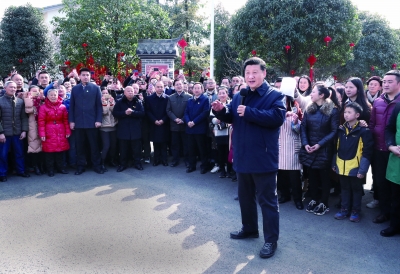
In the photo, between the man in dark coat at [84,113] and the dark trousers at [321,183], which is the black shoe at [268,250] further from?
the man in dark coat at [84,113]

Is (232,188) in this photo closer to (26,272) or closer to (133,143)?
(133,143)

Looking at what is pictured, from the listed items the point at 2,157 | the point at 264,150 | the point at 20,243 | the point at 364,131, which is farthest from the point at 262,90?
the point at 2,157

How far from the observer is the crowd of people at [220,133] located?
425cm

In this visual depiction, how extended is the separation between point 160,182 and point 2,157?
3.04 metres

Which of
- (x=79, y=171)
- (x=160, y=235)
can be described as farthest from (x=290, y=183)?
(x=79, y=171)

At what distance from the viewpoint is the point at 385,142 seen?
14.5ft

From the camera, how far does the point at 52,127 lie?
6754 mm

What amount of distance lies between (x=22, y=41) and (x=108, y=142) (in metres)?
12.2

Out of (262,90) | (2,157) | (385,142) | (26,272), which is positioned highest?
(262,90)

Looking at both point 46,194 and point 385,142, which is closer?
point 385,142

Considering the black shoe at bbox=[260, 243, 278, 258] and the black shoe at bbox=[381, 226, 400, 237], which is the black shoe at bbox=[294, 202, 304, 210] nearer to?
the black shoe at bbox=[381, 226, 400, 237]

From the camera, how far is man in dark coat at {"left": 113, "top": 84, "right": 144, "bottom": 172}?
23.4 ft

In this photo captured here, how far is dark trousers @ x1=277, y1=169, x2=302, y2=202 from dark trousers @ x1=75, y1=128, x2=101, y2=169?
12.7 feet

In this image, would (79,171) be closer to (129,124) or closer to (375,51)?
(129,124)
